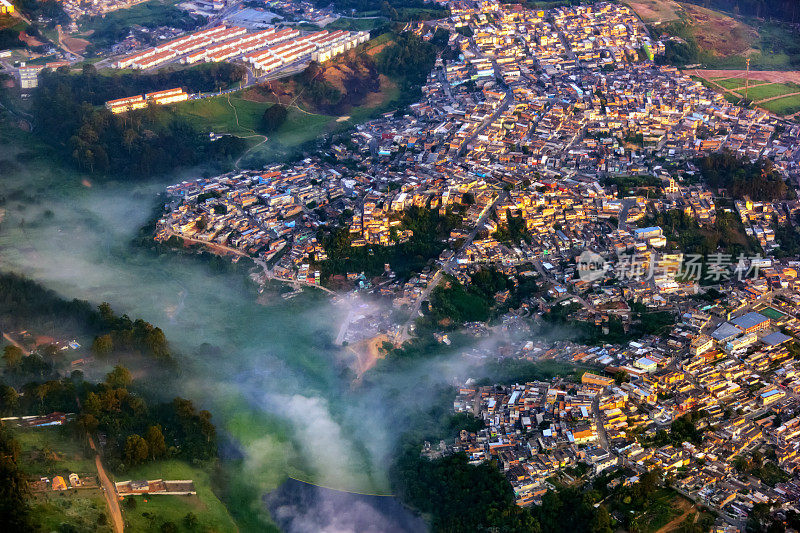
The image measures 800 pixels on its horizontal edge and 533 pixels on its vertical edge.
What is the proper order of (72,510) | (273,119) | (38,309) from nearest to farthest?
(72,510), (38,309), (273,119)

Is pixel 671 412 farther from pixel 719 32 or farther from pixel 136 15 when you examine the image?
pixel 136 15

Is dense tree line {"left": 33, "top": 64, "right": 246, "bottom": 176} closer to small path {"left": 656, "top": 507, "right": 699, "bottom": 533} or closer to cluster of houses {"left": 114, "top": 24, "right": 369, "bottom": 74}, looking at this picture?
cluster of houses {"left": 114, "top": 24, "right": 369, "bottom": 74}

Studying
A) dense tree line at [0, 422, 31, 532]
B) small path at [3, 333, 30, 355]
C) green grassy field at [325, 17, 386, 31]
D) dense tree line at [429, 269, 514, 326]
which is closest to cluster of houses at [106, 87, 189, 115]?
green grassy field at [325, 17, 386, 31]

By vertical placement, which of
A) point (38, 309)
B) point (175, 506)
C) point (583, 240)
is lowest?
point (175, 506)

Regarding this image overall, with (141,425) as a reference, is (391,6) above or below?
above

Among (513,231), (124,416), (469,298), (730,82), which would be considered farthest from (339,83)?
(124,416)

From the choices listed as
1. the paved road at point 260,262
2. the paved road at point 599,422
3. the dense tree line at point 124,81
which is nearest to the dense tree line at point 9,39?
the dense tree line at point 124,81
